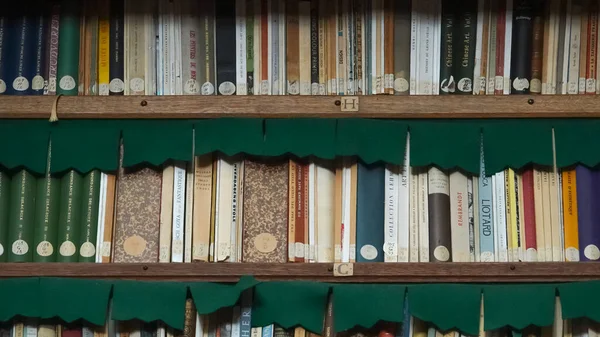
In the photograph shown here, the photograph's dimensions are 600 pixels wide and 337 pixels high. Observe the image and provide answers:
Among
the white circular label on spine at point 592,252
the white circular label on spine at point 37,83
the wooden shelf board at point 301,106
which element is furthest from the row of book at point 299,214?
the white circular label on spine at point 37,83

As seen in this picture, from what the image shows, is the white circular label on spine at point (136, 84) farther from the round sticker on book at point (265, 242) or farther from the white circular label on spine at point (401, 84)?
the white circular label on spine at point (401, 84)

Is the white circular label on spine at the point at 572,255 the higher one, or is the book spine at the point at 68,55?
the book spine at the point at 68,55

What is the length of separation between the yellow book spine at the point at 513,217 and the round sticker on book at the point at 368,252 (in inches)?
12.3

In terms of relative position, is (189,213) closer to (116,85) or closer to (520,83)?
(116,85)

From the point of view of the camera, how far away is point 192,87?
204 centimetres

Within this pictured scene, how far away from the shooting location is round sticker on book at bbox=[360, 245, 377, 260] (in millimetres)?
1991

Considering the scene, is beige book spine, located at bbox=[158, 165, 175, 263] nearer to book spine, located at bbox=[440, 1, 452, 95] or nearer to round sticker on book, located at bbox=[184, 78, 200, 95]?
round sticker on book, located at bbox=[184, 78, 200, 95]

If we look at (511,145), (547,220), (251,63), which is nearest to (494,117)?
(511,145)

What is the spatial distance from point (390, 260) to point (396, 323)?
144mm

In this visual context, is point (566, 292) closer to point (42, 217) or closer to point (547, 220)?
point (547, 220)

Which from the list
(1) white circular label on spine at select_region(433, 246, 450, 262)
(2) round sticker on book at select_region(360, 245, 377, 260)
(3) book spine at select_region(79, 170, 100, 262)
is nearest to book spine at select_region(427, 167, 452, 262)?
(1) white circular label on spine at select_region(433, 246, 450, 262)

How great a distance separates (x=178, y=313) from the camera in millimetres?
1948

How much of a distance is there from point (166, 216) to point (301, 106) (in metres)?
0.40

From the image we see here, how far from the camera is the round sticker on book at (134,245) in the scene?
79.0 inches
